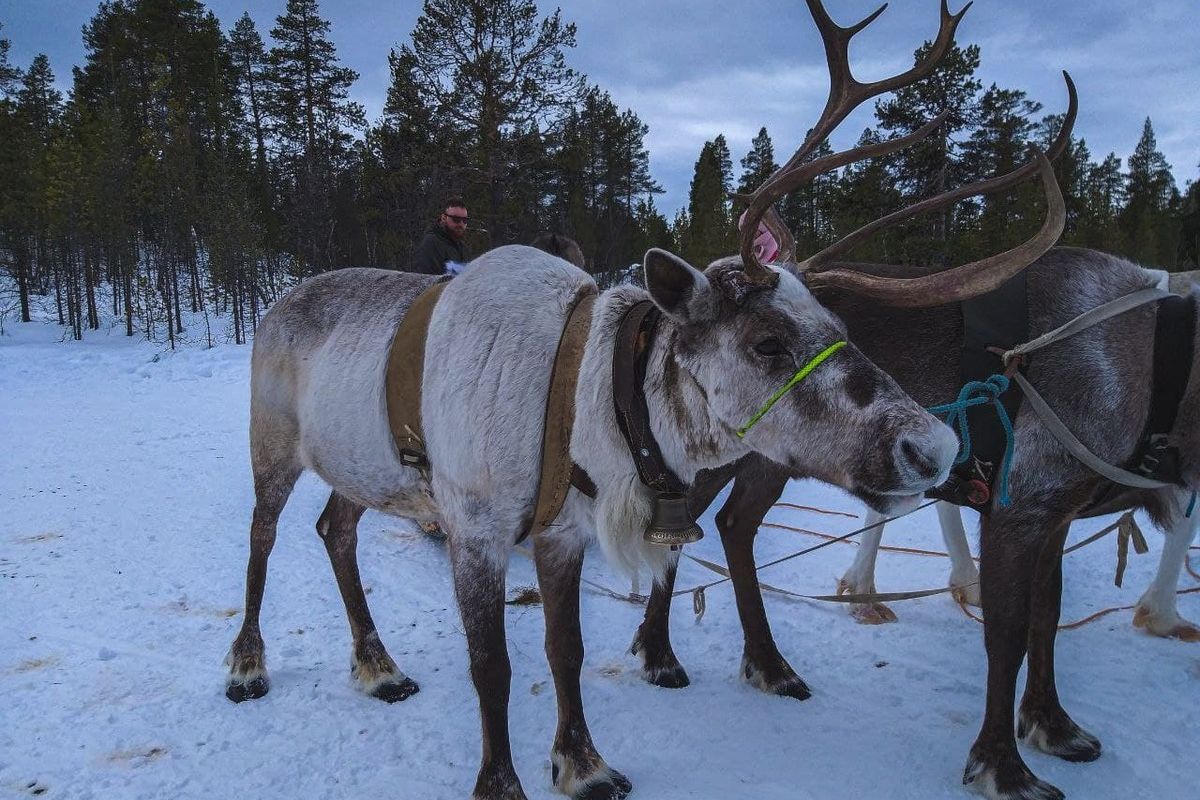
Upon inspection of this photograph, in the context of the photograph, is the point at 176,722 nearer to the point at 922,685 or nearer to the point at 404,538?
the point at 404,538

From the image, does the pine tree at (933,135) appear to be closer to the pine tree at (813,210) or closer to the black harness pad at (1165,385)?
the pine tree at (813,210)

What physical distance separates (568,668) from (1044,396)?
6.65 feet

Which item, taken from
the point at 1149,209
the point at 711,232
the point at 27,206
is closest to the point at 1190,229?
the point at 1149,209

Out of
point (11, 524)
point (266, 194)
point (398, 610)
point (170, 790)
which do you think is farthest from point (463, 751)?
point (266, 194)

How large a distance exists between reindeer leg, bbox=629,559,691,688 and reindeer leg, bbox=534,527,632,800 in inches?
31.6

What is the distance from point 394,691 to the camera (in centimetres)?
329

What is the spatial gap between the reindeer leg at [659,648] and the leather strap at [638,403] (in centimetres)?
119

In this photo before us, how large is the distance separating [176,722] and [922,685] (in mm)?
3321

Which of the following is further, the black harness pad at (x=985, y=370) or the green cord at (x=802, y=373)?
the black harness pad at (x=985, y=370)

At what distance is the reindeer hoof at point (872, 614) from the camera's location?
162 inches

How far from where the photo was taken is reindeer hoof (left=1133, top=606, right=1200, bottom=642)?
12.5ft

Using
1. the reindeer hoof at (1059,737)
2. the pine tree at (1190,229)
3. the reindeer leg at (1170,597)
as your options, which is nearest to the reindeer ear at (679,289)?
the reindeer hoof at (1059,737)

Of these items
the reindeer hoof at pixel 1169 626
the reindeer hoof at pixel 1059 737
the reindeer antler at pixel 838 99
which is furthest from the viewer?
the reindeer hoof at pixel 1169 626

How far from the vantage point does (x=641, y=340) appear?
2441mm
